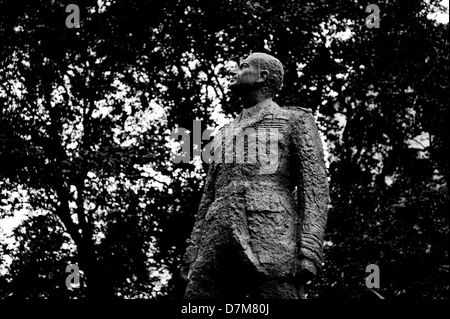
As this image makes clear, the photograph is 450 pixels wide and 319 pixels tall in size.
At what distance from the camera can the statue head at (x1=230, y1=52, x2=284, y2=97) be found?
7117 mm

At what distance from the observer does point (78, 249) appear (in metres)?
18.2

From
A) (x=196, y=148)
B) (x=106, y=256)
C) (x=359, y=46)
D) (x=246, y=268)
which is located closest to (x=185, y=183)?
(x=196, y=148)

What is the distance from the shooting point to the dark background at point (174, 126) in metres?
17.6

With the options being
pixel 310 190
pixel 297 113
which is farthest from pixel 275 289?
pixel 297 113

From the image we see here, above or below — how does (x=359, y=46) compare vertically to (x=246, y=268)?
above

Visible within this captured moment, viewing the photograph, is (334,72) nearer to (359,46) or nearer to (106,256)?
(359,46)

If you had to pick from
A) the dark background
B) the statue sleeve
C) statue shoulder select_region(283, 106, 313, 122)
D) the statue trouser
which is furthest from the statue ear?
the dark background

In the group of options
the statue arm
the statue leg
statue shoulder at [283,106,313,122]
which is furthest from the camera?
statue shoulder at [283,106,313,122]

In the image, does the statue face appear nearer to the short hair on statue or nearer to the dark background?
the short hair on statue

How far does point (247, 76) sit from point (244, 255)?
163 centimetres

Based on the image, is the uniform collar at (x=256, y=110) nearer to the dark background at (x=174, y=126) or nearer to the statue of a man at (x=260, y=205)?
the statue of a man at (x=260, y=205)

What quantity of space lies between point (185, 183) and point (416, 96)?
5.63 meters

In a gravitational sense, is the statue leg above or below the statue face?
below
